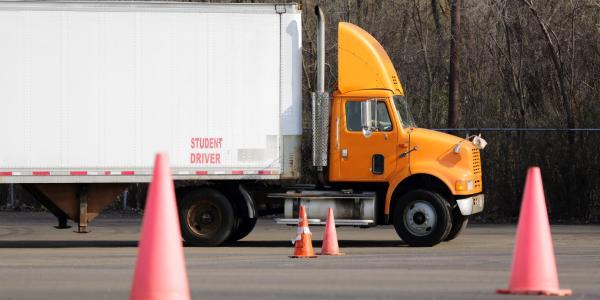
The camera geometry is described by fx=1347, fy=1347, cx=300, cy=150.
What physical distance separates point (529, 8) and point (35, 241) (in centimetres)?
1367

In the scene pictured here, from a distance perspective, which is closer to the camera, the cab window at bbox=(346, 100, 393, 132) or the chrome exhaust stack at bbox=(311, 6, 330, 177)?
the cab window at bbox=(346, 100, 393, 132)

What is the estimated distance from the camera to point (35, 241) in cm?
2341

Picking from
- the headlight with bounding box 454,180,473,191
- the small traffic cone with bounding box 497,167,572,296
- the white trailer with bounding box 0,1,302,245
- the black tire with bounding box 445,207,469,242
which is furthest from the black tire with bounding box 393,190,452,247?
the small traffic cone with bounding box 497,167,572,296

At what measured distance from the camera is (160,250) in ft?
28.7

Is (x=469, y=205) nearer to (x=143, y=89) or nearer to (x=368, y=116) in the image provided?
(x=368, y=116)

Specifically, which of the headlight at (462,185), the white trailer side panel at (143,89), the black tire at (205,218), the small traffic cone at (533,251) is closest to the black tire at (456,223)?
the headlight at (462,185)

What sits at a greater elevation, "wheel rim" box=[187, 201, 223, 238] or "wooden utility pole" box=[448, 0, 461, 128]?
"wooden utility pole" box=[448, 0, 461, 128]

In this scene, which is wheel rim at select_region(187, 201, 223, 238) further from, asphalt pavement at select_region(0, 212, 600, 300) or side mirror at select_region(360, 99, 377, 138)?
side mirror at select_region(360, 99, 377, 138)

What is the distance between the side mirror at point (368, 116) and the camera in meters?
20.7

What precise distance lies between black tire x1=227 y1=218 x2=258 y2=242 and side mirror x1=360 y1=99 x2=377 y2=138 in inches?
91.9

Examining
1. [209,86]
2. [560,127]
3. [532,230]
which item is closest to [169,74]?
[209,86]

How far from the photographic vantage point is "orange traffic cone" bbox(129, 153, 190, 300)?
8.67 metres

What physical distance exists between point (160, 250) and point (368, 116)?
40.0 ft

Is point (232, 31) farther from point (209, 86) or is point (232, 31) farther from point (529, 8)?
point (529, 8)
